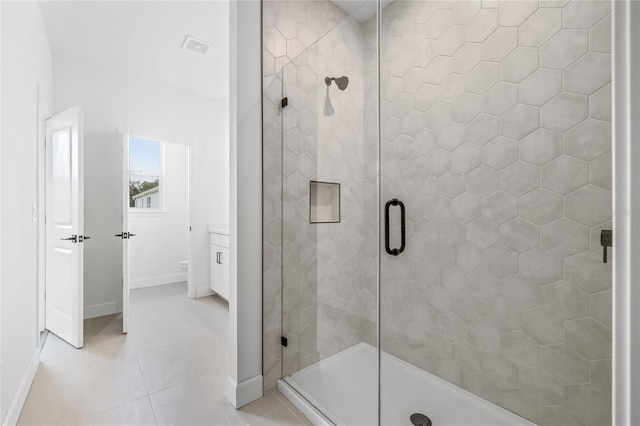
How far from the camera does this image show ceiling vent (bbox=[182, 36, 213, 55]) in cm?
267

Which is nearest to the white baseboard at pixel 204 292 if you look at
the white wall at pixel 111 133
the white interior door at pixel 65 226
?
the white wall at pixel 111 133

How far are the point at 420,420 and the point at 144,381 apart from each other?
163 cm

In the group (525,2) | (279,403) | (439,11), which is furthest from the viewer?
(279,403)

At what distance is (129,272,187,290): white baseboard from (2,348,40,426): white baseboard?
2.11m

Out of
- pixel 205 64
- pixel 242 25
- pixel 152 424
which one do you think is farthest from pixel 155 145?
pixel 152 424

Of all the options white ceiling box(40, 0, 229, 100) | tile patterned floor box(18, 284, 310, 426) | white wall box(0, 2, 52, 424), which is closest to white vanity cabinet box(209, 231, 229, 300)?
tile patterned floor box(18, 284, 310, 426)

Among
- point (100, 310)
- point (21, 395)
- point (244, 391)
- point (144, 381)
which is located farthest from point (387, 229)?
point (100, 310)

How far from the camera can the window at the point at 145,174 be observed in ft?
13.7

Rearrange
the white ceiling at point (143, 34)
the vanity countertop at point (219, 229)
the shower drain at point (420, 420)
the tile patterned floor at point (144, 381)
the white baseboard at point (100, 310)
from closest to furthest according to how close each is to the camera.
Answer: the shower drain at point (420, 420) → the tile patterned floor at point (144, 381) → the white ceiling at point (143, 34) → the white baseboard at point (100, 310) → the vanity countertop at point (219, 229)

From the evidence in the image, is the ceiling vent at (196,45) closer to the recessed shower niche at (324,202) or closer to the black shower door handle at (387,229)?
the recessed shower niche at (324,202)

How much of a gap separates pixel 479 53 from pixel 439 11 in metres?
0.33

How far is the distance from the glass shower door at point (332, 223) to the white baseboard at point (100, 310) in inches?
94.5

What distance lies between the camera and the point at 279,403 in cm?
165

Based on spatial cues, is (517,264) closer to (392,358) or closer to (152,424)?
(392,358)
